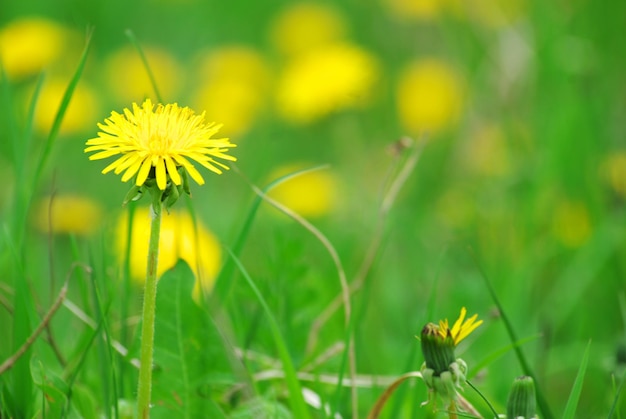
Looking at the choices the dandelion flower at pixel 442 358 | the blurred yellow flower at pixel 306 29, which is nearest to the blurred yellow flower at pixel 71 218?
the dandelion flower at pixel 442 358

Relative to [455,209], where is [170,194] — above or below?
below

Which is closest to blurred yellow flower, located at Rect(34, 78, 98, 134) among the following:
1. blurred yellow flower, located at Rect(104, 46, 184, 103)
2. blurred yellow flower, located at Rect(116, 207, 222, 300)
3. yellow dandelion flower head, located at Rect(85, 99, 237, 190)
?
blurred yellow flower, located at Rect(104, 46, 184, 103)

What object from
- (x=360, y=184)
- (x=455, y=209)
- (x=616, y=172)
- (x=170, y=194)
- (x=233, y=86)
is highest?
(x=233, y=86)

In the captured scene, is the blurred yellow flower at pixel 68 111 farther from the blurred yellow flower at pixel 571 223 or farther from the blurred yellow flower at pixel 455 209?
the blurred yellow flower at pixel 571 223

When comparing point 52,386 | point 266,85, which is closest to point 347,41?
point 266,85

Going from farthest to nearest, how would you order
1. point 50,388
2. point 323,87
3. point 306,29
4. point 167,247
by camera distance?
point 306,29 → point 323,87 → point 167,247 → point 50,388

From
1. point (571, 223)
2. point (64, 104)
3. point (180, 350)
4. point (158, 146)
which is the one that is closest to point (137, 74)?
point (571, 223)

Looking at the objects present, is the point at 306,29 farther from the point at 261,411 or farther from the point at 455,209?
the point at 261,411

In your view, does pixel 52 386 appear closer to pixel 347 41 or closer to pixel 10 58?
pixel 10 58

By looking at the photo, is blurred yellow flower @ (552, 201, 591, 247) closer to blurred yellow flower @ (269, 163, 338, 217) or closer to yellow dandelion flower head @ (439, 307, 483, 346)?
blurred yellow flower @ (269, 163, 338, 217)
